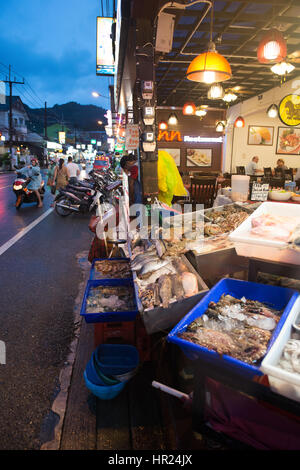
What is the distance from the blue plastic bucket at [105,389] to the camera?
2680mm

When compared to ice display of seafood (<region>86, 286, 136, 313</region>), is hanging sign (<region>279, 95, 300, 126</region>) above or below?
above

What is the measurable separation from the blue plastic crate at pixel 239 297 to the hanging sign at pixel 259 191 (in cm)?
273

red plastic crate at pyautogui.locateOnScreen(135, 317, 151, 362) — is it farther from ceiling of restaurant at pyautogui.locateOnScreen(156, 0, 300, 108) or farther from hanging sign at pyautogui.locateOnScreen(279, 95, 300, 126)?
hanging sign at pyautogui.locateOnScreen(279, 95, 300, 126)

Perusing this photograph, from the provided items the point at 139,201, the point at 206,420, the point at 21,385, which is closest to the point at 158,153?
the point at 139,201

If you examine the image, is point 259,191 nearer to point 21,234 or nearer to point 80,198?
point 21,234

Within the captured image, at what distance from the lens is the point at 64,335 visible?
3.97 m

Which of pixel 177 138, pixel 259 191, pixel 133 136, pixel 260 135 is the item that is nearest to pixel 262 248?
pixel 259 191

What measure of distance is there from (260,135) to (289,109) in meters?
7.52

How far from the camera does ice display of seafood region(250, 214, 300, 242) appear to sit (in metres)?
2.45

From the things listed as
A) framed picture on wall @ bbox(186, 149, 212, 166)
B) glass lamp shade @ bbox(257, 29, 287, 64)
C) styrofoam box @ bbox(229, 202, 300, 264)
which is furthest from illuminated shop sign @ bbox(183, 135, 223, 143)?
styrofoam box @ bbox(229, 202, 300, 264)

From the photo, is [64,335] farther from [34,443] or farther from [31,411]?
[34,443]

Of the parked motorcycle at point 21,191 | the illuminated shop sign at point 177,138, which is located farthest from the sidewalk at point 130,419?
the illuminated shop sign at point 177,138

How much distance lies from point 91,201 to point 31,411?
33.3 feet

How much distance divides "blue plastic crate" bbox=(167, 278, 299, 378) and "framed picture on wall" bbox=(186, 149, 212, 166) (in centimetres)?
1714
